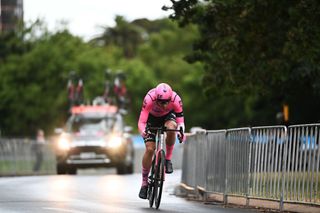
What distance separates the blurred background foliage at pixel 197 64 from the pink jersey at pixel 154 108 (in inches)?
218

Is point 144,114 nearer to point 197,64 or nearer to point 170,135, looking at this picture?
point 170,135

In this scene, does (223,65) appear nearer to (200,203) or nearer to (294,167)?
(200,203)

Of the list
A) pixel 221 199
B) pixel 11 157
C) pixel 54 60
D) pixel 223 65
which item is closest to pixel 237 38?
pixel 223 65

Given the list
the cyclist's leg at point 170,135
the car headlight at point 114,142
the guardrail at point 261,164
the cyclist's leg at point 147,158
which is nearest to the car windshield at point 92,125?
the car headlight at point 114,142

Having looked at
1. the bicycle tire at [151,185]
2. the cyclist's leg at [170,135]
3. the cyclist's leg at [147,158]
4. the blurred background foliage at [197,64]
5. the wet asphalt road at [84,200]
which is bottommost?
the wet asphalt road at [84,200]

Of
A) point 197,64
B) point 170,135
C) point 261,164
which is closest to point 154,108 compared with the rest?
point 170,135

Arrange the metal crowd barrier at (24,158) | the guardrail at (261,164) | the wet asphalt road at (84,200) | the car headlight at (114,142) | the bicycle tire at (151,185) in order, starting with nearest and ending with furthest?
the guardrail at (261,164) < the wet asphalt road at (84,200) < the bicycle tire at (151,185) < the car headlight at (114,142) < the metal crowd barrier at (24,158)

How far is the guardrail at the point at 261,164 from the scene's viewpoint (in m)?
15.5

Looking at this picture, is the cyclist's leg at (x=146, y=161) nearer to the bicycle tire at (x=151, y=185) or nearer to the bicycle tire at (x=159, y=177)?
the bicycle tire at (x=151, y=185)

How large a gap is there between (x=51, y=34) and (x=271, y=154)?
2327 inches

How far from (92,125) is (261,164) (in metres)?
18.5

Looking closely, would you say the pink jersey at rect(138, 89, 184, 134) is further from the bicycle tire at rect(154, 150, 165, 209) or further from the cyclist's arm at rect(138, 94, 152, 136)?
the bicycle tire at rect(154, 150, 165, 209)

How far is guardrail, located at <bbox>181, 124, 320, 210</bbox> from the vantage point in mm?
15547

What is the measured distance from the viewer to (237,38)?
25234 millimetres
